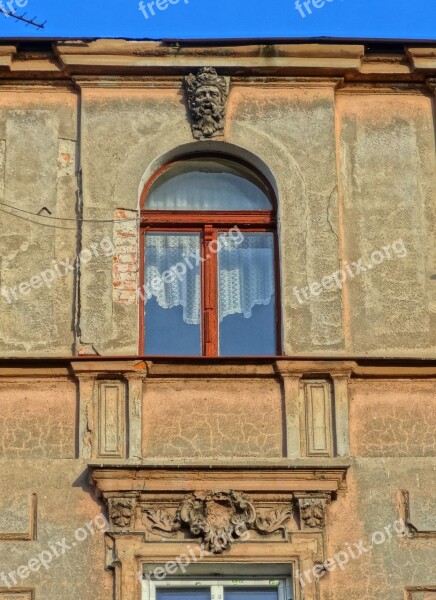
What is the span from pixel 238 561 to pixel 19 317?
2650 mm

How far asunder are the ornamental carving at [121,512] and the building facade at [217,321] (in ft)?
0.05

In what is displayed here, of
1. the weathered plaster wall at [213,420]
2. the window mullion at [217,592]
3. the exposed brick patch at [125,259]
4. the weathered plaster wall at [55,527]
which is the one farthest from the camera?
the exposed brick patch at [125,259]

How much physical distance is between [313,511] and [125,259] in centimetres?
260

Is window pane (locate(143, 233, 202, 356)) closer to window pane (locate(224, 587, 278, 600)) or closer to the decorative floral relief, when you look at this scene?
the decorative floral relief

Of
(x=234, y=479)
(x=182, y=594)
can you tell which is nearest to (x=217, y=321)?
(x=234, y=479)

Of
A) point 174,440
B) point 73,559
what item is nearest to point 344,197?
point 174,440

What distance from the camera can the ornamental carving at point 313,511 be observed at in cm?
1209

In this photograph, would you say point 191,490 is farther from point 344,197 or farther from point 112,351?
point 344,197

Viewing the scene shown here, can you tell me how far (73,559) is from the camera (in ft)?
39.2

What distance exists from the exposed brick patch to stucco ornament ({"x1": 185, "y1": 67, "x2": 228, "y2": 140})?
967 mm

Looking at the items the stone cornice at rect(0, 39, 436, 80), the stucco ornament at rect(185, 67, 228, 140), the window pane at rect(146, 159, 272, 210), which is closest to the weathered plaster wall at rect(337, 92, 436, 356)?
the stone cornice at rect(0, 39, 436, 80)

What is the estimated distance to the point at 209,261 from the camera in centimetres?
1342
